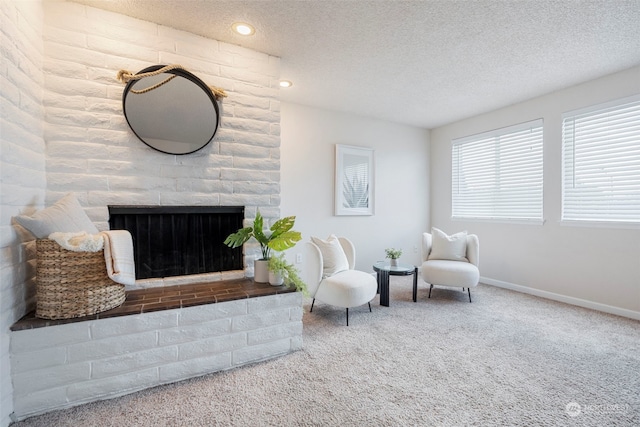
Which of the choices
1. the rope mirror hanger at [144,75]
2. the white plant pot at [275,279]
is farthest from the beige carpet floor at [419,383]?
the rope mirror hanger at [144,75]

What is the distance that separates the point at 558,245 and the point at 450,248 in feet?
3.91

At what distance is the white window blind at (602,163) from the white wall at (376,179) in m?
1.98

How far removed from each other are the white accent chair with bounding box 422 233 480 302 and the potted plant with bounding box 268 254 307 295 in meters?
1.97

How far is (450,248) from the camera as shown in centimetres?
378

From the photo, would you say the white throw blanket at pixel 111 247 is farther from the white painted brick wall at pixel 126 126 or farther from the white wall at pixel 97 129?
the white painted brick wall at pixel 126 126

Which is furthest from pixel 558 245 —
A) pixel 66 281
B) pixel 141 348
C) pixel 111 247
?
pixel 66 281

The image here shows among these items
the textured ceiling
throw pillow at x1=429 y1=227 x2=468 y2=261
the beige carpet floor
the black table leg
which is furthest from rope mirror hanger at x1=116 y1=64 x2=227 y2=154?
throw pillow at x1=429 y1=227 x2=468 y2=261

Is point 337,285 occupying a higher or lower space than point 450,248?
lower

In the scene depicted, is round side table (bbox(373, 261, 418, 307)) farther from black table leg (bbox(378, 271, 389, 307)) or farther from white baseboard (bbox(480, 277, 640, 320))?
white baseboard (bbox(480, 277, 640, 320))

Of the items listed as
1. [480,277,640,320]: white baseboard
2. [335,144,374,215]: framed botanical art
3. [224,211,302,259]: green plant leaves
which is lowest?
[480,277,640,320]: white baseboard

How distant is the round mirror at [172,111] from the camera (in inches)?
82.4

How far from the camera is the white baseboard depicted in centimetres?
297

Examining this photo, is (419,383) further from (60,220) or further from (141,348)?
(60,220)

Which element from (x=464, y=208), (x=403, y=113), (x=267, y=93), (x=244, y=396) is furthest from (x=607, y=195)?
(x=244, y=396)
